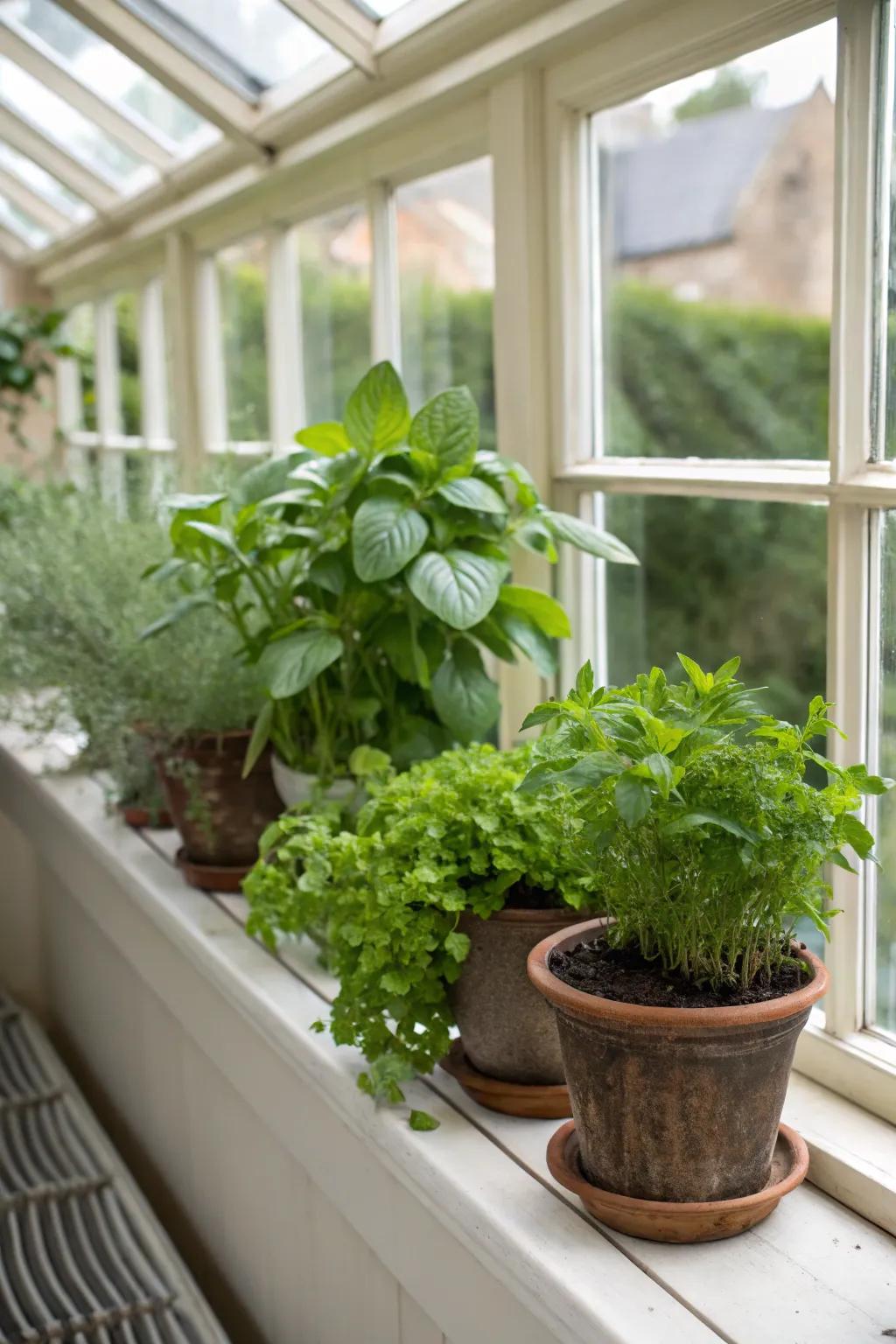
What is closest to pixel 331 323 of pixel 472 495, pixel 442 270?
pixel 442 270

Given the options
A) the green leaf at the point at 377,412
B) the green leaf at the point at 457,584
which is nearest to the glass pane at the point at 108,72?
the green leaf at the point at 377,412

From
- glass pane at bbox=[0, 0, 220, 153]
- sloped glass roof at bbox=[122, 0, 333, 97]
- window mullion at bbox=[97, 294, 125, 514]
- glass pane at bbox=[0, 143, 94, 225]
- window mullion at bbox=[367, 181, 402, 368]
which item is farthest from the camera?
window mullion at bbox=[97, 294, 125, 514]

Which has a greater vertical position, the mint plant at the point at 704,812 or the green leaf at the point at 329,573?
the green leaf at the point at 329,573

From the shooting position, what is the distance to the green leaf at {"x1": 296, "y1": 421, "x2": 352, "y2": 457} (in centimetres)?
168

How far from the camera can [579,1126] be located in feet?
3.40

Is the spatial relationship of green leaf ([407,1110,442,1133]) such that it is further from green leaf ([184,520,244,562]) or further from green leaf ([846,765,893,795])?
green leaf ([184,520,244,562])

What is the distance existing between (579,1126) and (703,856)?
0.25 m

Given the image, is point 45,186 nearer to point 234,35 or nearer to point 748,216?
point 234,35

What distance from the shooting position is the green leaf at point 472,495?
143 centimetres

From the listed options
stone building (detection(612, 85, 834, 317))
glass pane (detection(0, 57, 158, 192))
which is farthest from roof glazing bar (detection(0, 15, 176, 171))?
stone building (detection(612, 85, 834, 317))

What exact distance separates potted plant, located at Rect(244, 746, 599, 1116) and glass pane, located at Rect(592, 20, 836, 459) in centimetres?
601

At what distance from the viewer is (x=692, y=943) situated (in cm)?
100

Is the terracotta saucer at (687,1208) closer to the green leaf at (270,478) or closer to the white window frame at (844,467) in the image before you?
the white window frame at (844,467)

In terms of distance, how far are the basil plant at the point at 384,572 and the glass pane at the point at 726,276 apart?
552cm
